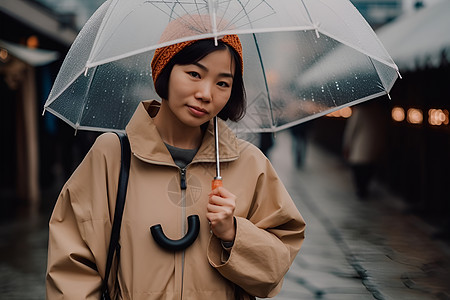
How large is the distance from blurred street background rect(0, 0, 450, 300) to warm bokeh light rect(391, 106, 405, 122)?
0.13 ft

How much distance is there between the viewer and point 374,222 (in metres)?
8.39

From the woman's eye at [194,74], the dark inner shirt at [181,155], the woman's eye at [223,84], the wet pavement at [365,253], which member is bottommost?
the wet pavement at [365,253]

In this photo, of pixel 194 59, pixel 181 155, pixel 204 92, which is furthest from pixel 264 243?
pixel 194 59

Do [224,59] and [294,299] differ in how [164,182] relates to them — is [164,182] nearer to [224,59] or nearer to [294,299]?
[224,59]

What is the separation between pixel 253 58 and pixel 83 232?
119cm

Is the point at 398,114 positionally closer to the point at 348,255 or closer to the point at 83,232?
the point at 348,255

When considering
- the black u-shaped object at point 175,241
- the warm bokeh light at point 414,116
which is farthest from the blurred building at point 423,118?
the black u-shaped object at point 175,241

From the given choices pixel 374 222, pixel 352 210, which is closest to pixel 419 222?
pixel 374 222

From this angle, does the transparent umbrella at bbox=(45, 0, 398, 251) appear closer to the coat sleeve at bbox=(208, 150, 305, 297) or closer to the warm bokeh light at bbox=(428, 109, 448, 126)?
the coat sleeve at bbox=(208, 150, 305, 297)

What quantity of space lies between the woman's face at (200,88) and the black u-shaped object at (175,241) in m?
0.36

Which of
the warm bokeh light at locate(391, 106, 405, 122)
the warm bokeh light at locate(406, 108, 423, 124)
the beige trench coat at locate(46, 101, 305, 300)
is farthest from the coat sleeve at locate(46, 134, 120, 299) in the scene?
the warm bokeh light at locate(391, 106, 405, 122)

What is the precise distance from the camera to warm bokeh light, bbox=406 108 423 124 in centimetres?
980

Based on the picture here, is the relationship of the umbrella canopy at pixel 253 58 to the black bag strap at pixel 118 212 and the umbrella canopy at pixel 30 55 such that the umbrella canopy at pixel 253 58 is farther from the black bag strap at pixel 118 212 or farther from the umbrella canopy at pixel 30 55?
the umbrella canopy at pixel 30 55

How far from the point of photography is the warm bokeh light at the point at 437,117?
8328mm
